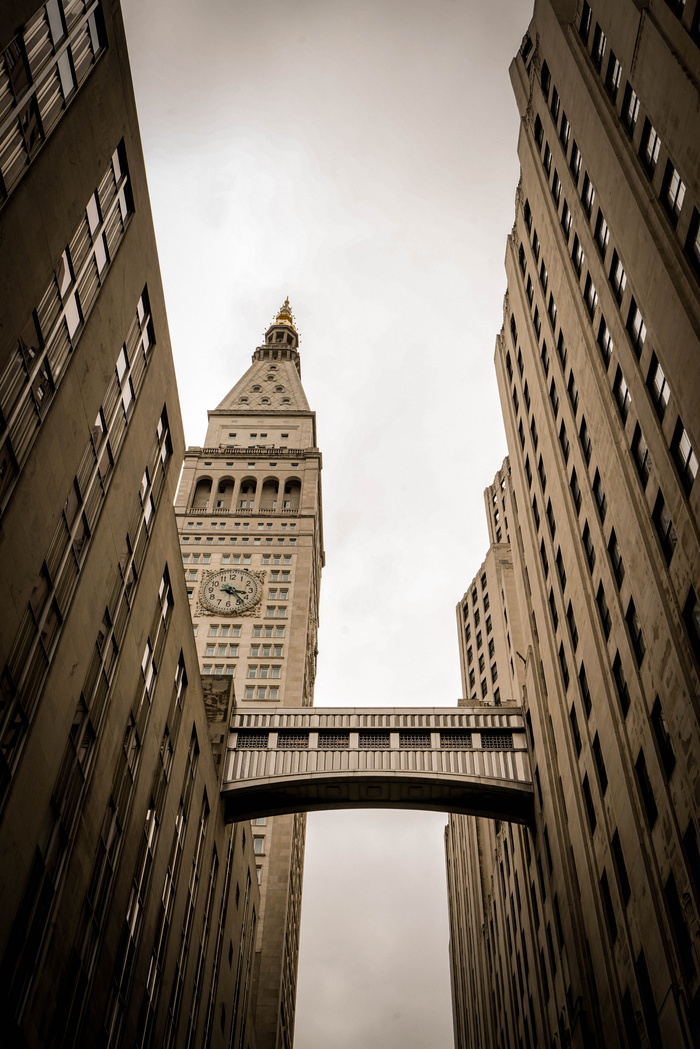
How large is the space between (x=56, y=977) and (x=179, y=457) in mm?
16659

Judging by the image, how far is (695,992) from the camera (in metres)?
21.4

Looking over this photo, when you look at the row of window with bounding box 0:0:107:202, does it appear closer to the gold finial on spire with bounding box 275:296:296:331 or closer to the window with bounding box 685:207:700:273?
the window with bounding box 685:207:700:273

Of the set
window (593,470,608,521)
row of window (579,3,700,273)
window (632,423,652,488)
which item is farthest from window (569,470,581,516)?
row of window (579,3,700,273)

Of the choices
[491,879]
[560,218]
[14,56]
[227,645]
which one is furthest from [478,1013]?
[14,56]

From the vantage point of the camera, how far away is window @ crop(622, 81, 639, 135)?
31.3 metres

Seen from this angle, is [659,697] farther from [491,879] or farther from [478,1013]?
[478,1013]

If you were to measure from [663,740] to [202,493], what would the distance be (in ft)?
225

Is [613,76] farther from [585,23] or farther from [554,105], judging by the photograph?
[554,105]

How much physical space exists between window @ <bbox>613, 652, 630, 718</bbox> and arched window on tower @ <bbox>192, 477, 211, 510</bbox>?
60.6 metres

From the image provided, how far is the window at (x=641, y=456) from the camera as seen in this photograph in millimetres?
28447

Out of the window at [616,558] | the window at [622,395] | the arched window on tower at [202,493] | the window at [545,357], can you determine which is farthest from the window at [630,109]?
the arched window on tower at [202,493]

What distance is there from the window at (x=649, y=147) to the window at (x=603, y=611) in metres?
14.1

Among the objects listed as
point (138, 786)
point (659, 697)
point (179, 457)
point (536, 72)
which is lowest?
point (138, 786)

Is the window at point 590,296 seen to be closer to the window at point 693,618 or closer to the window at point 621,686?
the window at point 621,686
